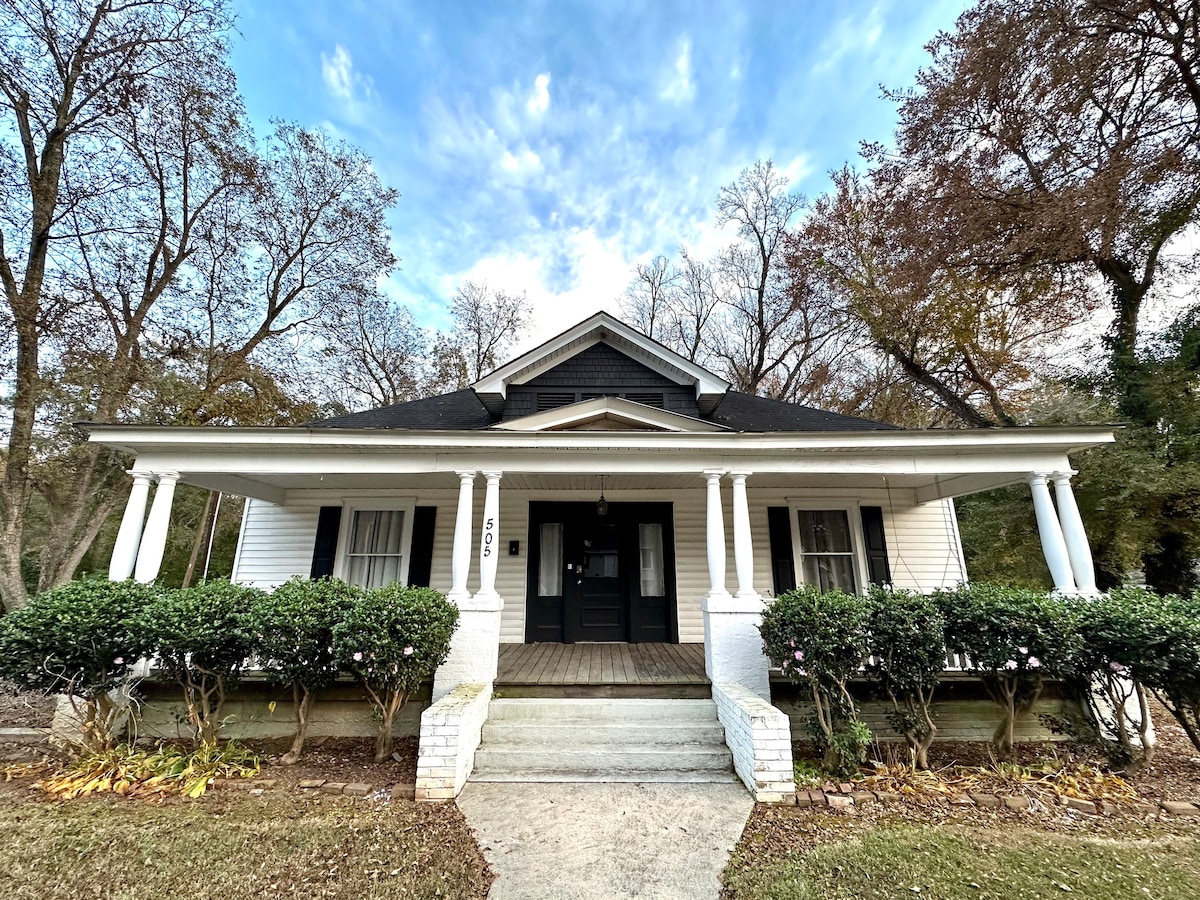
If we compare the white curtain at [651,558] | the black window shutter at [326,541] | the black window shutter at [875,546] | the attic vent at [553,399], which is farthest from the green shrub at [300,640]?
the black window shutter at [875,546]

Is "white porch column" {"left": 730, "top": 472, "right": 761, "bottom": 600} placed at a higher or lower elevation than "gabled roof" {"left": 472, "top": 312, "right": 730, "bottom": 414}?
lower

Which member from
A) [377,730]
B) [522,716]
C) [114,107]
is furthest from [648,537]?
[114,107]

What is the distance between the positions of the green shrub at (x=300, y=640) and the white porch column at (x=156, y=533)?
1991 millimetres

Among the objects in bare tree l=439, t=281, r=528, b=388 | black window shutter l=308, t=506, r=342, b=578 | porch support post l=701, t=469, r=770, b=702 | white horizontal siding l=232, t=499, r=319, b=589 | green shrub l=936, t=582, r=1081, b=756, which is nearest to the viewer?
green shrub l=936, t=582, r=1081, b=756

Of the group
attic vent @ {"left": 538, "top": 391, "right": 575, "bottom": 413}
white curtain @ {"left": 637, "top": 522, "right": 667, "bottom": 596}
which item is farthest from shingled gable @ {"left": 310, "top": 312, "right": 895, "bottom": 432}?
white curtain @ {"left": 637, "top": 522, "right": 667, "bottom": 596}

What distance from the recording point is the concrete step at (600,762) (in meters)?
3.82

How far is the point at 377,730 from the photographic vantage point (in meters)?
4.55

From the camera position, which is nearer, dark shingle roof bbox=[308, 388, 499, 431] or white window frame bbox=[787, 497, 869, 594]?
white window frame bbox=[787, 497, 869, 594]

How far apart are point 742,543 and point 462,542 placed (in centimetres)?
305

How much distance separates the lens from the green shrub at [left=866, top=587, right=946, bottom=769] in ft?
12.6

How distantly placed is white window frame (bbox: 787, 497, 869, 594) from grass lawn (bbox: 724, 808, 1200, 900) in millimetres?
3889

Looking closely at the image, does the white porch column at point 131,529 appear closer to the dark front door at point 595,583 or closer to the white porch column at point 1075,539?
the dark front door at point 595,583

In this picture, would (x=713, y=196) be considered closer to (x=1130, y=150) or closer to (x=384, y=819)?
(x=1130, y=150)

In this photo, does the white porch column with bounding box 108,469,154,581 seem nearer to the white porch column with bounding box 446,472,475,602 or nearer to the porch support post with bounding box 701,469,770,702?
the white porch column with bounding box 446,472,475,602
